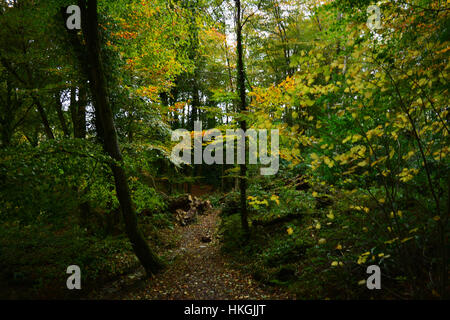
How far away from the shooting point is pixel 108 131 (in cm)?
495

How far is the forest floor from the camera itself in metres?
4.54

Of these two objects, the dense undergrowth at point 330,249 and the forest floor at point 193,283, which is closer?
the dense undergrowth at point 330,249

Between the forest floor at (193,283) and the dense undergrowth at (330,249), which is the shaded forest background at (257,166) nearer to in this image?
the dense undergrowth at (330,249)

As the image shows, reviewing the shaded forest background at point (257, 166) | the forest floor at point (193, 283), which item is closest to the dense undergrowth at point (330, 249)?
the shaded forest background at point (257, 166)

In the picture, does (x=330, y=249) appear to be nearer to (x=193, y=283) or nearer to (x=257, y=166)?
(x=193, y=283)

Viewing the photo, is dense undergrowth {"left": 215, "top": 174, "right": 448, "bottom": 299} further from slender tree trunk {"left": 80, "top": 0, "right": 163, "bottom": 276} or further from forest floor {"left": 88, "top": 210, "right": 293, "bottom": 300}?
slender tree trunk {"left": 80, "top": 0, "right": 163, "bottom": 276}

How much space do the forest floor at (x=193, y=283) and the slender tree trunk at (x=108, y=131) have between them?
1.55 ft

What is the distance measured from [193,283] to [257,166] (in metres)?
4.66

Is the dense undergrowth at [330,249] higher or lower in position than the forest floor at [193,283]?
higher

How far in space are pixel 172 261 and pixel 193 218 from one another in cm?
510

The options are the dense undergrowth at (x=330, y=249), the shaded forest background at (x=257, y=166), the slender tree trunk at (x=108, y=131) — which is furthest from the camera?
the slender tree trunk at (x=108, y=131)

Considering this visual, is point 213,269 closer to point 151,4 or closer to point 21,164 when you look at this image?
point 21,164

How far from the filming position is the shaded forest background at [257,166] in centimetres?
247

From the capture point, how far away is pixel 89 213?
677 centimetres
